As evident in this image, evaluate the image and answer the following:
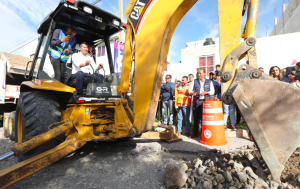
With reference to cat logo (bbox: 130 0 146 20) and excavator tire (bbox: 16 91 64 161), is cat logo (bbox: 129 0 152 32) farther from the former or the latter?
excavator tire (bbox: 16 91 64 161)

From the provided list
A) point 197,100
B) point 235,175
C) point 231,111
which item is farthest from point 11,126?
point 231,111

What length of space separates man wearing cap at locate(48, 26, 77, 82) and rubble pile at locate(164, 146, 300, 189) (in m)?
2.77

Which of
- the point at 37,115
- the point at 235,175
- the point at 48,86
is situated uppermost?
the point at 48,86

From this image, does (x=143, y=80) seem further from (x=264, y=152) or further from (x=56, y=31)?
(x=56, y=31)

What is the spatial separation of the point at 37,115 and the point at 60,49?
1355 millimetres

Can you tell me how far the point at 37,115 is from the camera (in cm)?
288

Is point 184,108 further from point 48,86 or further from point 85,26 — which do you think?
point 48,86

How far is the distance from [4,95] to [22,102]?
159 inches

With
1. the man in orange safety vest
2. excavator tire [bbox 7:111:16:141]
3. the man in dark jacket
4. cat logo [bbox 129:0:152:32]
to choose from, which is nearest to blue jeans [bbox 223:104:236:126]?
the man in dark jacket

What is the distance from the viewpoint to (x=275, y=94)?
5.50 ft

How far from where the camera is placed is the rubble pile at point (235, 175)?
1956mm

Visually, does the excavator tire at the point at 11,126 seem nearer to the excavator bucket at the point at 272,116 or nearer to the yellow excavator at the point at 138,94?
the yellow excavator at the point at 138,94

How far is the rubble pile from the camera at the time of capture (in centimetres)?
196

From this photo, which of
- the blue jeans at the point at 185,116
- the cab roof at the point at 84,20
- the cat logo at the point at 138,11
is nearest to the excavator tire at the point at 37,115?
the cab roof at the point at 84,20
